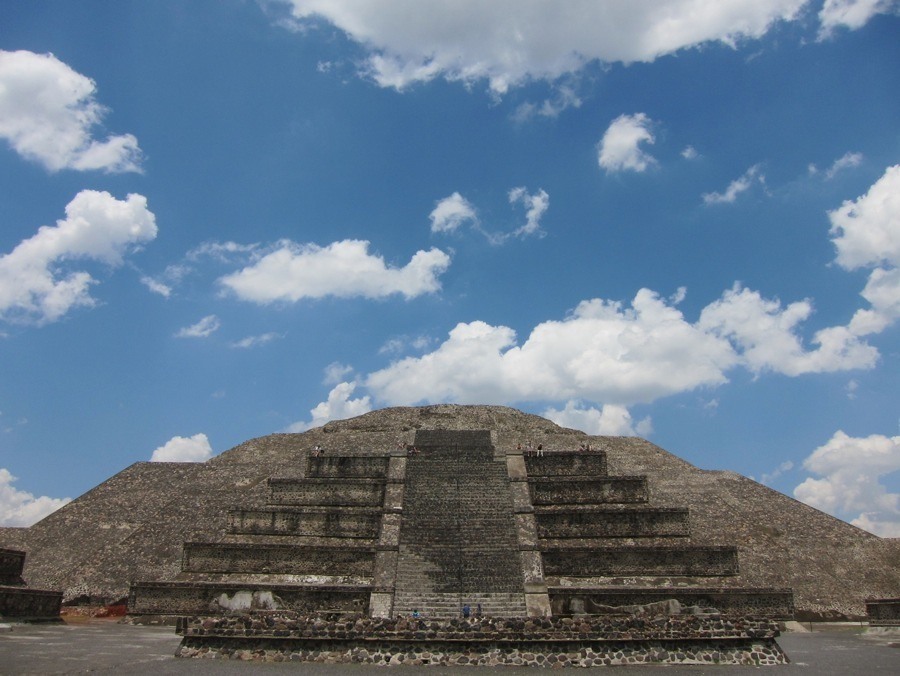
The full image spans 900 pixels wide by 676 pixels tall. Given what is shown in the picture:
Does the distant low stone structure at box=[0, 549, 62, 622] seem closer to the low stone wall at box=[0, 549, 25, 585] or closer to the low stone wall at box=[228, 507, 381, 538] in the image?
the low stone wall at box=[0, 549, 25, 585]

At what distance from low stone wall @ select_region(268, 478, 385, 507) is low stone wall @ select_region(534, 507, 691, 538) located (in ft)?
14.0

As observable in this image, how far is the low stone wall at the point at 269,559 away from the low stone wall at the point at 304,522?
1182mm

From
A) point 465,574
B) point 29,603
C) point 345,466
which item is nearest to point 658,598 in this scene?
point 465,574

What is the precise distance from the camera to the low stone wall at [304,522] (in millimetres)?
15883

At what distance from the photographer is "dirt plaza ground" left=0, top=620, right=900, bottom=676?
26.4ft

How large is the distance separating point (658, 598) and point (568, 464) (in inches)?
237

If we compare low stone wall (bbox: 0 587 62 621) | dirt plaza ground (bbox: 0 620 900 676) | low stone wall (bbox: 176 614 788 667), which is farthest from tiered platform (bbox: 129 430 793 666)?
low stone wall (bbox: 0 587 62 621)

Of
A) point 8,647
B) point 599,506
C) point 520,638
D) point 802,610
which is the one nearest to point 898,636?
point 802,610

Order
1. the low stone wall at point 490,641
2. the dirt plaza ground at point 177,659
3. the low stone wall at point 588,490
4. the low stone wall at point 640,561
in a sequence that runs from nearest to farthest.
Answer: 1. the dirt plaza ground at point 177,659
2. the low stone wall at point 490,641
3. the low stone wall at point 640,561
4. the low stone wall at point 588,490

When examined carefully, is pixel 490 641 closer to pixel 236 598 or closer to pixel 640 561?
pixel 236 598

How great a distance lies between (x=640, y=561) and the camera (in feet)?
47.8

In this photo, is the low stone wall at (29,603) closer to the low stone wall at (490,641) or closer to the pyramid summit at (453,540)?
the pyramid summit at (453,540)

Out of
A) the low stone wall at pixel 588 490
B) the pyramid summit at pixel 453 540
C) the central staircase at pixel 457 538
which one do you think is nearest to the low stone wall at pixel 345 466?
the pyramid summit at pixel 453 540

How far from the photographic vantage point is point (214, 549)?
1471 centimetres
